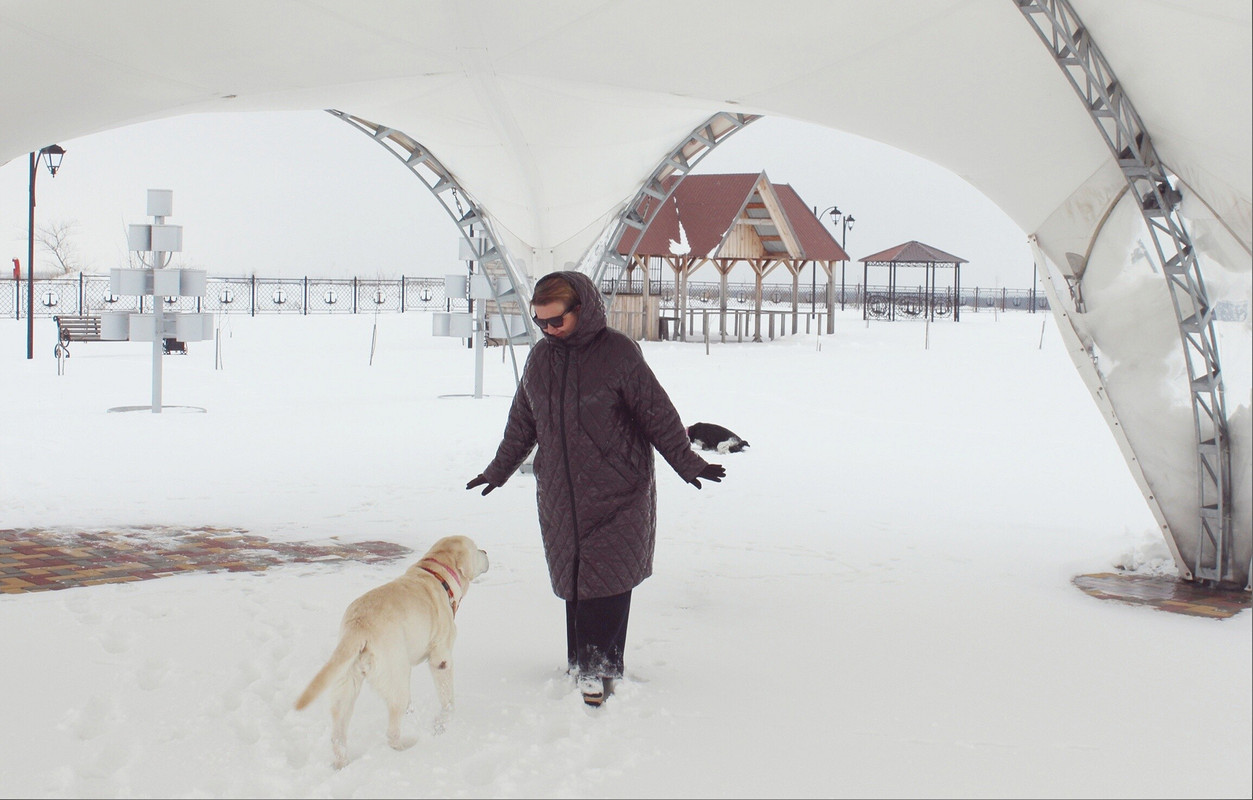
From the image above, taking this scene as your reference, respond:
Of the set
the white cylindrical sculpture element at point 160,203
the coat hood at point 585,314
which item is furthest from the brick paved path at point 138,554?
the white cylindrical sculpture element at point 160,203

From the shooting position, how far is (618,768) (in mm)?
3324

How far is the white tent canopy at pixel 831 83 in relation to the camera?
4.77 m

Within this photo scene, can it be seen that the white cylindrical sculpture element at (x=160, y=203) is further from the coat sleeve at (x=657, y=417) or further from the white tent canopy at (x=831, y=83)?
the coat sleeve at (x=657, y=417)

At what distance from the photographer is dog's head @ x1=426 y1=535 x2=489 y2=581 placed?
12.5 ft

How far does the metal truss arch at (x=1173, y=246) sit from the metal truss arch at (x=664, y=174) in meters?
3.39

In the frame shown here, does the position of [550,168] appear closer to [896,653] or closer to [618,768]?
[896,653]

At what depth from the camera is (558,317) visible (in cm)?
373

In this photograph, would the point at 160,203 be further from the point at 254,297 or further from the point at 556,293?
the point at 254,297

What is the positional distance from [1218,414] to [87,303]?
1533 inches

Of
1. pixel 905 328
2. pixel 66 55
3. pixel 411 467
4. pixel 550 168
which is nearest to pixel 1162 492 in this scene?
pixel 550 168

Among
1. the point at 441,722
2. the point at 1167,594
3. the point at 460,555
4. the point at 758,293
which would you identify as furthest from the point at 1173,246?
the point at 758,293

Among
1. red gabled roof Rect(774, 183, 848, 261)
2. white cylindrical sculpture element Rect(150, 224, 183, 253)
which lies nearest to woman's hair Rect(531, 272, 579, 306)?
white cylindrical sculpture element Rect(150, 224, 183, 253)

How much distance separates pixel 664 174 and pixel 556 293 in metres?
5.78

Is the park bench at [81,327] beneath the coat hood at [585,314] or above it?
above
